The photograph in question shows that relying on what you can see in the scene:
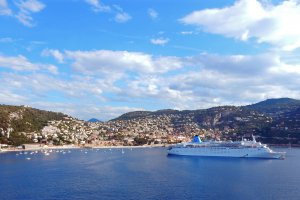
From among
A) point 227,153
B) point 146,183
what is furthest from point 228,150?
point 146,183

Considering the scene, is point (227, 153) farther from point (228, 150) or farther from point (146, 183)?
point (146, 183)

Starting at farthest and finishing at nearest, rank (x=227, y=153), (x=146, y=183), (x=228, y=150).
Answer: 1. (x=228, y=150)
2. (x=227, y=153)
3. (x=146, y=183)

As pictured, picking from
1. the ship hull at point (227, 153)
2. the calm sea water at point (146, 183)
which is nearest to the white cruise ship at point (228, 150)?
the ship hull at point (227, 153)

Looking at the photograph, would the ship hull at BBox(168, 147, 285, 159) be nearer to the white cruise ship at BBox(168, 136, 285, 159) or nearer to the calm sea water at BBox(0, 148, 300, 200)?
the white cruise ship at BBox(168, 136, 285, 159)

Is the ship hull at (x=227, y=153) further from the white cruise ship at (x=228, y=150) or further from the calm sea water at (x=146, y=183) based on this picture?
the calm sea water at (x=146, y=183)

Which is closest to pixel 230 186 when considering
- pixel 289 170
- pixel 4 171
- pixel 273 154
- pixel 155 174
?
pixel 155 174

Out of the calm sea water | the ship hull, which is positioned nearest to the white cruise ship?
the ship hull

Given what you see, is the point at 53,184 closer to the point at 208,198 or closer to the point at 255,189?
the point at 208,198

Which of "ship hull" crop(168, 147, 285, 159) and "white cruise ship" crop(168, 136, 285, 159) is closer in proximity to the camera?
"ship hull" crop(168, 147, 285, 159)
